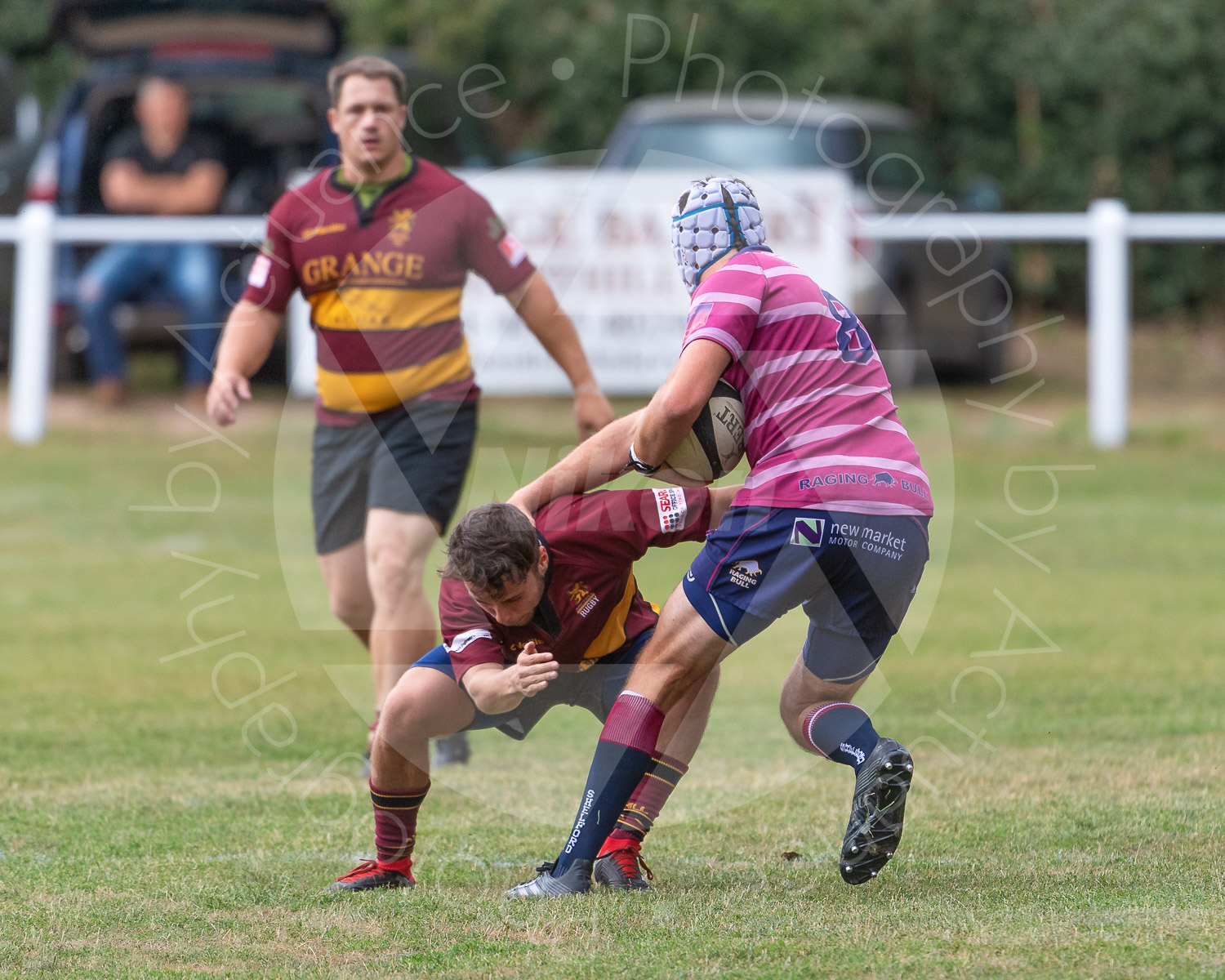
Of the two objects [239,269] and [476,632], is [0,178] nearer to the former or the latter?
[239,269]

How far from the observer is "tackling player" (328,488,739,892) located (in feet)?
13.9

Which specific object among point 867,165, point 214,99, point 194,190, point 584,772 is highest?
point 214,99

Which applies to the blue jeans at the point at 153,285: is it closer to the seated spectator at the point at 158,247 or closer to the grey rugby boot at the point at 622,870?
the seated spectator at the point at 158,247

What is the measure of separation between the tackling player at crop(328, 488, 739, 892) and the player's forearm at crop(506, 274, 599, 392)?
1626mm

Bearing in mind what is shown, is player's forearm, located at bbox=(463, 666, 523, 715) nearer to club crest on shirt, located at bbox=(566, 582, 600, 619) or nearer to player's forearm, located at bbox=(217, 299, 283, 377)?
club crest on shirt, located at bbox=(566, 582, 600, 619)

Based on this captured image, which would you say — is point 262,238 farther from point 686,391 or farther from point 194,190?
point 686,391

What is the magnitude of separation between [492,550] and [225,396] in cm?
204

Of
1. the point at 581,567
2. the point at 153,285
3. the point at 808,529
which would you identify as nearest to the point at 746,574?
the point at 808,529

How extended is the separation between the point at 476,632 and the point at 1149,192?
14955 millimetres

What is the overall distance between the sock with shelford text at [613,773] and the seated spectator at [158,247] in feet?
29.2

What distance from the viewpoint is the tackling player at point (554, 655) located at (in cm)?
423

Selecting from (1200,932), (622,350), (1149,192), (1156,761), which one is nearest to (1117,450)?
(622,350)

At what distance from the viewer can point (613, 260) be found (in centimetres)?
1295

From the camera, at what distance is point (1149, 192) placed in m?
17.7
